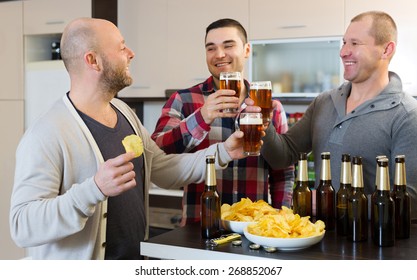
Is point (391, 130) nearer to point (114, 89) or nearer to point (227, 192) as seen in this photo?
point (227, 192)

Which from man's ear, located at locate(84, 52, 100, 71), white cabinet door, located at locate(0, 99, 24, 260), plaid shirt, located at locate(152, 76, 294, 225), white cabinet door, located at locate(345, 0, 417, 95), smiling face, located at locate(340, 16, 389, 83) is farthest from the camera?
white cabinet door, located at locate(0, 99, 24, 260)

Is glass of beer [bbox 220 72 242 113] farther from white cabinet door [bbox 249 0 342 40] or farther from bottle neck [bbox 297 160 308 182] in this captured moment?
white cabinet door [bbox 249 0 342 40]

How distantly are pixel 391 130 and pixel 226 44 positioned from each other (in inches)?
29.4

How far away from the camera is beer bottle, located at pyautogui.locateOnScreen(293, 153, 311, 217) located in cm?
162

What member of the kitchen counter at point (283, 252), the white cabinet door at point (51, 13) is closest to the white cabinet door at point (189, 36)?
the white cabinet door at point (51, 13)

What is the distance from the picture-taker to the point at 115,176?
4.92ft

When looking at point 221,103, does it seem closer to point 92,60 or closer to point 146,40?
A: point 92,60

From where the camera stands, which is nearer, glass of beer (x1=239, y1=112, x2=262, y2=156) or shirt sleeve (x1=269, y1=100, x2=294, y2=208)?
glass of beer (x1=239, y1=112, x2=262, y2=156)

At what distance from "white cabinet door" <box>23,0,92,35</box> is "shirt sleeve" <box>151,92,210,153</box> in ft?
7.23

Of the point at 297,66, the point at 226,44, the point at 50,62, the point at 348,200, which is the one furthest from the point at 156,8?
the point at 348,200

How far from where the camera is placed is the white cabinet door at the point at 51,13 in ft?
13.8

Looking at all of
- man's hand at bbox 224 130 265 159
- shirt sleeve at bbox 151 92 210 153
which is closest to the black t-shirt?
shirt sleeve at bbox 151 92 210 153

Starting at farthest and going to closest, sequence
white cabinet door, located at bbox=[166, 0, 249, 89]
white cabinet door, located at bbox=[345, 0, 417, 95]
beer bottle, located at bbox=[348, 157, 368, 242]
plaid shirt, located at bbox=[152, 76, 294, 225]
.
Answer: white cabinet door, located at bbox=[166, 0, 249, 89] < white cabinet door, located at bbox=[345, 0, 417, 95] < plaid shirt, located at bbox=[152, 76, 294, 225] < beer bottle, located at bbox=[348, 157, 368, 242]

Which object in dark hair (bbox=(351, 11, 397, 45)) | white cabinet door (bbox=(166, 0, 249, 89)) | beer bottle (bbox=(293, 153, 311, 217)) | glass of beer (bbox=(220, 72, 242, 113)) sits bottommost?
beer bottle (bbox=(293, 153, 311, 217))
